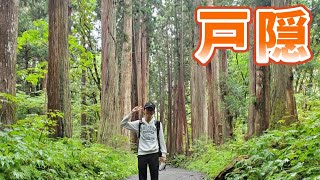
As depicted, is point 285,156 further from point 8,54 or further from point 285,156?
point 8,54

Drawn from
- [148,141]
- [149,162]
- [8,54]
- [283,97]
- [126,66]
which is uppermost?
[126,66]

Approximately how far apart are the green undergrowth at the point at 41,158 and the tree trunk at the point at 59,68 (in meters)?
1.08

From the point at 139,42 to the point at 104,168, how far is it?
18.7m

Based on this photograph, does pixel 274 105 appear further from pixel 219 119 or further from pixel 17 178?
pixel 219 119

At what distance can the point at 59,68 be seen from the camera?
9.60 m

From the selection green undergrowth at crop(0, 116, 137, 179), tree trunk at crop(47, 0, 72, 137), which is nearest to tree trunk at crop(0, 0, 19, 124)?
green undergrowth at crop(0, 116, 137, 179)

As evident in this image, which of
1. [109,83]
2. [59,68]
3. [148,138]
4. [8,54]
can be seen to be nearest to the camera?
[148,138]

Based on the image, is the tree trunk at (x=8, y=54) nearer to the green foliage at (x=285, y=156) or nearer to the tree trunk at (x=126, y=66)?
the green foliage at (x=285, y=156)

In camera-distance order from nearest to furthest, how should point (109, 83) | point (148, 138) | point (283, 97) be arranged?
1. point (148, 138)
2. point (283, 97)
3. point (109, 83)

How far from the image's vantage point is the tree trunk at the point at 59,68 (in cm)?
948

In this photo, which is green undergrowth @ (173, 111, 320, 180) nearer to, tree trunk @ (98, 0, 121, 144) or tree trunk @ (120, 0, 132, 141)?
tree trunk @ (98, 0, 121, 144)

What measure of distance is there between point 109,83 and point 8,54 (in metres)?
6.54

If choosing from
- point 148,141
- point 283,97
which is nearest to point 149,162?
point 148,141

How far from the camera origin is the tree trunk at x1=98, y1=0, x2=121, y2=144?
44.9ft
